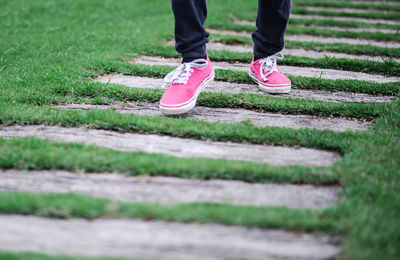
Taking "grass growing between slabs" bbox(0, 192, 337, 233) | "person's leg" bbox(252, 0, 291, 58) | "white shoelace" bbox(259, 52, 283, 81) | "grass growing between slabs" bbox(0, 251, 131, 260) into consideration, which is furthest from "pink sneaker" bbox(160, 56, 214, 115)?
"grass growing between slabs" bbox(0, 251, 131, 260)

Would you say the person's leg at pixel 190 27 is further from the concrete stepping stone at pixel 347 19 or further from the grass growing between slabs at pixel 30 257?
the concrete stepping stone at pixel 347 19

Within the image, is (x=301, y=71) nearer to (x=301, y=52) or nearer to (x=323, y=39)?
(x=301, y=52)

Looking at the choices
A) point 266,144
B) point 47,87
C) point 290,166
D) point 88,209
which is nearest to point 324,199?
point 290,166

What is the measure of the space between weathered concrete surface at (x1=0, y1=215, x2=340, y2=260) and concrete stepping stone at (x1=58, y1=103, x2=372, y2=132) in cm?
99

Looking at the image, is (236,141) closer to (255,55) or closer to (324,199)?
(324,199)

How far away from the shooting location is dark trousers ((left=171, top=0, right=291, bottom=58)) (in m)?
2.44

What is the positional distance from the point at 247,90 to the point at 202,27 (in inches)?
23.3

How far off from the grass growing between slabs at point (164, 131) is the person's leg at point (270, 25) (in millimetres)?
285

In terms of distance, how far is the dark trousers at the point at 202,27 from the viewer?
2438mm

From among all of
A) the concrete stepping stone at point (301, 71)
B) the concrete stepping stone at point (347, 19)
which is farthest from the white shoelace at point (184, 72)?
the concrete stepping stone at point (347, 19)

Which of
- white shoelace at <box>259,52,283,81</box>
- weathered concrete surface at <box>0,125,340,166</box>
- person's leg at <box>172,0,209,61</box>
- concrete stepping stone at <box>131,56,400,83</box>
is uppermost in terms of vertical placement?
person's leg at <box>172,0,209,61</box>

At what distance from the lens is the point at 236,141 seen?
200 centimetres

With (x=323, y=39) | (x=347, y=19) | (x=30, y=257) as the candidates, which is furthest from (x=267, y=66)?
(x=347, y=19)

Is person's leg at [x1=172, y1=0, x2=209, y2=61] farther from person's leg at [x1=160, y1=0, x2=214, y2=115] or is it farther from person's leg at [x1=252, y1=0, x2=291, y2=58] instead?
person's leg at [x1=252, y1=0, x2=291, y2=58]
